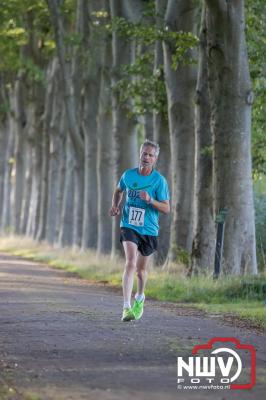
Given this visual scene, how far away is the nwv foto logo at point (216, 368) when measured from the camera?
7.48 metres

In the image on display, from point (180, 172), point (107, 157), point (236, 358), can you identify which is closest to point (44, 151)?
point (107, 157)

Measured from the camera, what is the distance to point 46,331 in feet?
34.3

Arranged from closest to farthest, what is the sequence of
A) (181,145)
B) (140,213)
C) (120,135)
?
(140,213) → (181,145) → (120,135)

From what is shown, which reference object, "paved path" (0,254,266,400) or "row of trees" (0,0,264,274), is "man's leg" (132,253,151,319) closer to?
"paved path" (0,254,266,400)

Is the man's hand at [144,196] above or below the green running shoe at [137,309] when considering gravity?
above

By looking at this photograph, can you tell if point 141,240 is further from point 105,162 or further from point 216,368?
point 105,162

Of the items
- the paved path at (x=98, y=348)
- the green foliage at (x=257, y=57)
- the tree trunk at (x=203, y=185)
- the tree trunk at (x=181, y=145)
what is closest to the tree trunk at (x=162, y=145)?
the tree trunk at (x=181, y=145)

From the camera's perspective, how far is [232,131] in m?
17.8

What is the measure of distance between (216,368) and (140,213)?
12.4 feet

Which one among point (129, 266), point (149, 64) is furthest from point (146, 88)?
point (129, 266)

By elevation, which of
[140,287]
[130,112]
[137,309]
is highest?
[130,112]

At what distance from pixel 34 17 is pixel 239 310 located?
2724 centimetres

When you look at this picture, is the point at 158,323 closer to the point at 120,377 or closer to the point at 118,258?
the point at 120,377

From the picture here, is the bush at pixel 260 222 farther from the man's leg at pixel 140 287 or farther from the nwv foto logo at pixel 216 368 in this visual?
the nwv foto logo at pixel 216 368
